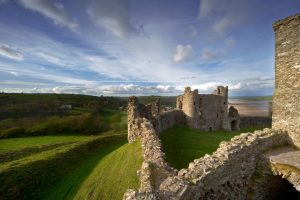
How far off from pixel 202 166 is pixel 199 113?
3040cm

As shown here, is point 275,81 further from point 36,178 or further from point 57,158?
point 57,158

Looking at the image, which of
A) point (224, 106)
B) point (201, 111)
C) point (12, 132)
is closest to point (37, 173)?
point (201, 111)

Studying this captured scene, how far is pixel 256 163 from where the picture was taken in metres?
9.70

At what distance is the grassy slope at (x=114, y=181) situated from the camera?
12.2 m

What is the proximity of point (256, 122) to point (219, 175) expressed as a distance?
48.9 meters

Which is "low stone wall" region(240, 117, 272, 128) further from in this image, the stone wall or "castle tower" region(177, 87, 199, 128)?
"castle tower" region(177, 87, 199, 128)

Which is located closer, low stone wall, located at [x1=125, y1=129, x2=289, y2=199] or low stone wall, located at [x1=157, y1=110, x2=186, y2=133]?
low stone wall, located at [x1=125, y1=129, x2=289, y2=199]

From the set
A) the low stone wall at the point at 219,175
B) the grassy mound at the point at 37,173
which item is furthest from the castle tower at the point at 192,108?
the low stone wall at the point at 219,175

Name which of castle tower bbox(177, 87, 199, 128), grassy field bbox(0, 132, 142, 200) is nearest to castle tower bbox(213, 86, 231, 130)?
castle tower bbox(177, 87, 199, 128)

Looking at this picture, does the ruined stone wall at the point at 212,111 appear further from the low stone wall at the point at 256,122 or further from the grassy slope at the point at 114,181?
the grassy slope at the point at 114,181

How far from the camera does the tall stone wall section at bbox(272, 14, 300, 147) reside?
36.1 feet

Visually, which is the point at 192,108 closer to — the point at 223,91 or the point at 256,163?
the point at 223,91

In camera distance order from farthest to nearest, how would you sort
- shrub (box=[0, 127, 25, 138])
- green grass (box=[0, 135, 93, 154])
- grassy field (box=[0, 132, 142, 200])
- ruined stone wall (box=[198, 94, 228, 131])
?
shrub (box=[0, 127, 25, 138]) → ruined stone wall (box=[198, 94, 228, 131]) → green grass (box=[0, 135, 93, 154]) → grassy field (box=[0, 132, 142, 200])

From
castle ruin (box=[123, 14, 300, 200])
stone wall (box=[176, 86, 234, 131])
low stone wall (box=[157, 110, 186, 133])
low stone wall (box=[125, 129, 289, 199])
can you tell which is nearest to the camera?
low stone wall (box=[125, 129, 289, 199])
